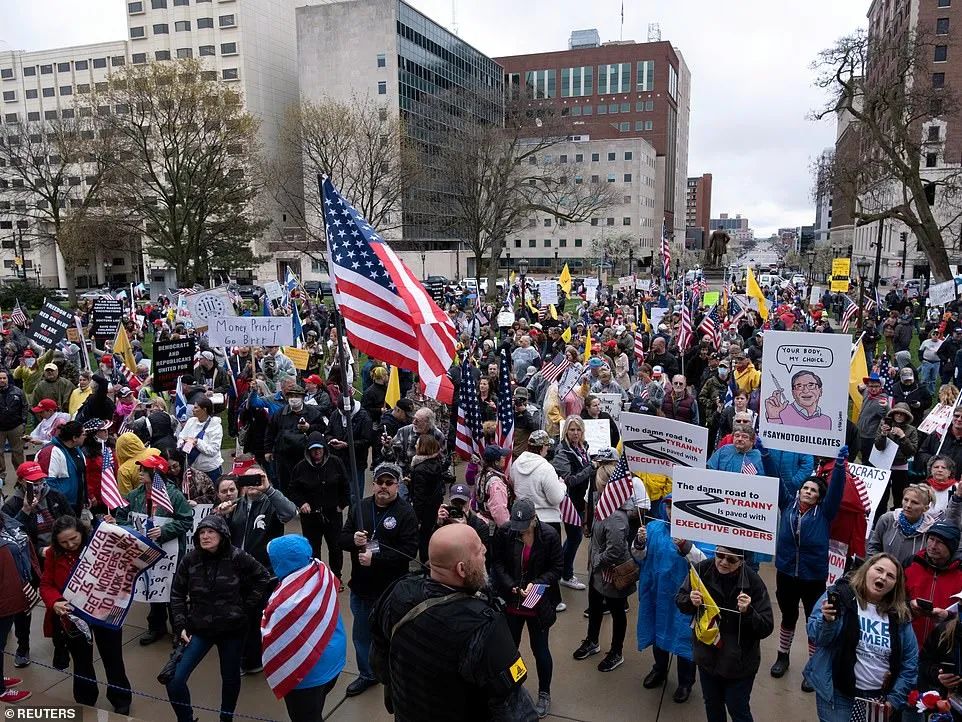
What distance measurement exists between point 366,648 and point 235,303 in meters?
21.1

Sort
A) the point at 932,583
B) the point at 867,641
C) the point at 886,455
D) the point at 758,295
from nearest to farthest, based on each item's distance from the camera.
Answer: the point at 867,641 → the point at 932,583 → the point at 886,455 → the point at 758,295

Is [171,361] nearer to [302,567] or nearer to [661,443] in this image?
[302,567]

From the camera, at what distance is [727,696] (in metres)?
4.55

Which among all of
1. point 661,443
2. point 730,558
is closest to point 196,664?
point 730,558

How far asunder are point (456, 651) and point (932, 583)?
11.9 ft

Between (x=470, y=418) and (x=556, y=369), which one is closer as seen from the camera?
(x=470, y=418)

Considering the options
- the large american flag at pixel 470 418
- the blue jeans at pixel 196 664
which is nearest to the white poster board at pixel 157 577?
the blue jeans at pixel 196 664

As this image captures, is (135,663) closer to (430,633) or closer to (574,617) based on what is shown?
(574,617)

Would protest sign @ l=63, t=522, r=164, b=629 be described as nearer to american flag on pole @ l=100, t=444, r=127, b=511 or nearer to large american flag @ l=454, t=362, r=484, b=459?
american flag on pole @ l=100, t=444, r=127, b=511

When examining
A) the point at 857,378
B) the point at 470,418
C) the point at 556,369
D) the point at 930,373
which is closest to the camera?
the point at 470,418

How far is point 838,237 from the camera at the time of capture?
10788 centimetres

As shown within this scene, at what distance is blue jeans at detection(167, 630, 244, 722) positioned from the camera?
16.0 feet

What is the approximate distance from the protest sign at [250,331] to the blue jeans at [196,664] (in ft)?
22.9

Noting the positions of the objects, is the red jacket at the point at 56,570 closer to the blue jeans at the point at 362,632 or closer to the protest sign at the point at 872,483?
the blue jeans at the point at 362,632
